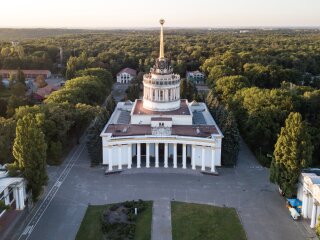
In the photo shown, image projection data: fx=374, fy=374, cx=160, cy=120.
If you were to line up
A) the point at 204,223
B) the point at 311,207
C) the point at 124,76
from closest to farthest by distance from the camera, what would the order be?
the point at 204,223 < the point at 311,207 < the point at 124,76

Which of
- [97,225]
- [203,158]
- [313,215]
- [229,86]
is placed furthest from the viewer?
[229,86]

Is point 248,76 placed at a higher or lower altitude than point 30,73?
higher

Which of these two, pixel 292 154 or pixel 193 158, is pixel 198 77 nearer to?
pixel 193 158

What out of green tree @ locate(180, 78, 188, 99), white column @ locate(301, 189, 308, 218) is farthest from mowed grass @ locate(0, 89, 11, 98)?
white column @ locate(301, 189, 308, 218)

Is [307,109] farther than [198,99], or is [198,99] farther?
[198,99]

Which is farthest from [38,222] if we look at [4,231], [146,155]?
[146,155]

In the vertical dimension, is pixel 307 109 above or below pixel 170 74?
below

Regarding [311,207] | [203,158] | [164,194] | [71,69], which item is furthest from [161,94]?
[71,69]

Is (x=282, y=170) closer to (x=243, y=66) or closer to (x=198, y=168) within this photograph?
(x=198, y=168)
